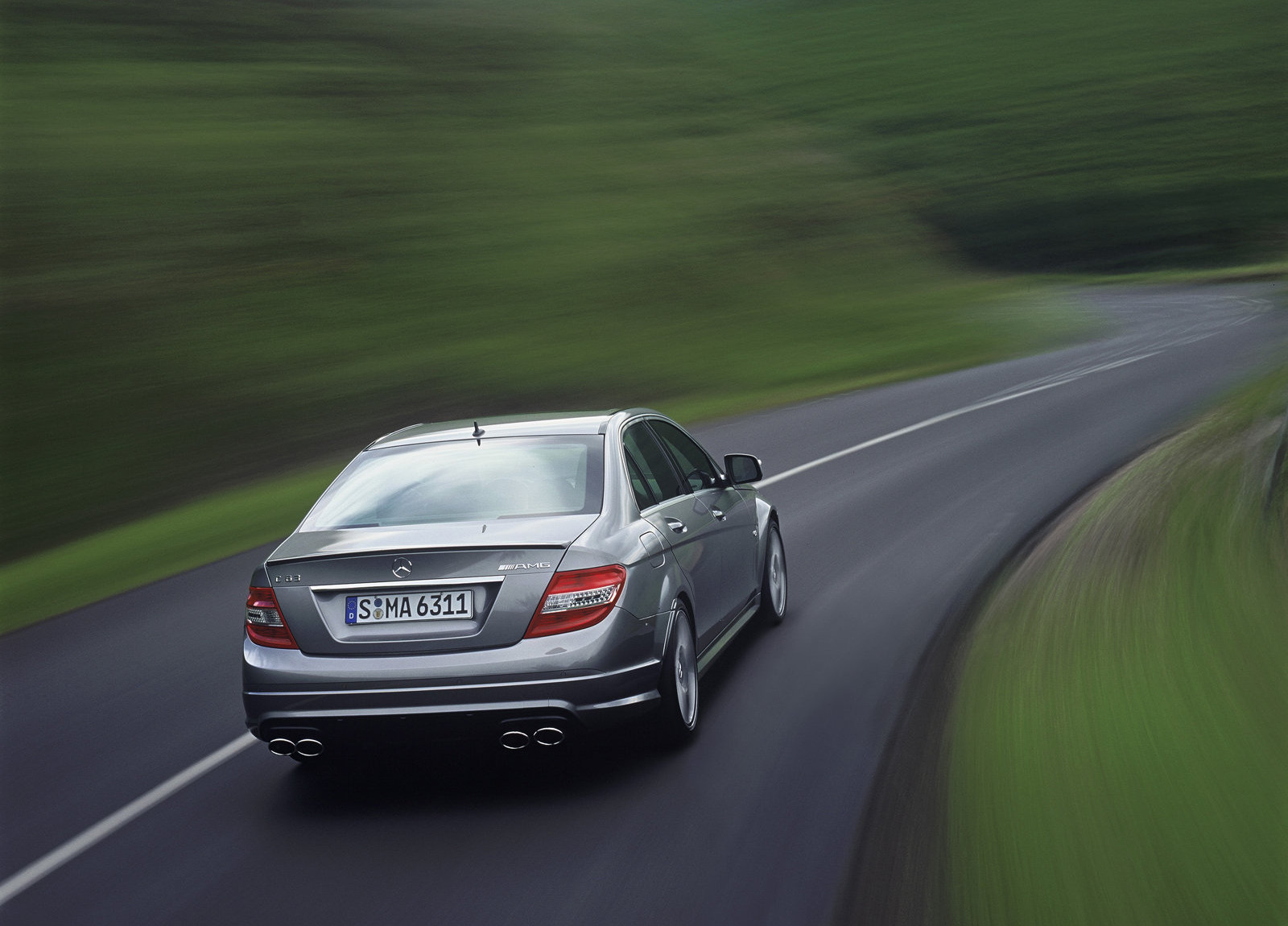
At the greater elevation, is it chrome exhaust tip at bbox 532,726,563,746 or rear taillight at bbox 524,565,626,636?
rear taillight at bbox 524,565,626,636

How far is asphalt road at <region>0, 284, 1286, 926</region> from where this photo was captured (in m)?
4.56

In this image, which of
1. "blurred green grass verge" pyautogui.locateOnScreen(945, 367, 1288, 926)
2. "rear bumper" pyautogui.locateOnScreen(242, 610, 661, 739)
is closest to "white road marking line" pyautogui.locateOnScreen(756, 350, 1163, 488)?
"blurred green grass verge" pyautogui.locateOnScreen(945, 367, 1288, 926)

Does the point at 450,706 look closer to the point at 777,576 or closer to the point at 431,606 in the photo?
the point at 431,606

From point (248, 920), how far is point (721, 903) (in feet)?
5.36

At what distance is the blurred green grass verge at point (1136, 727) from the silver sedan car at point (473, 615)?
1458 mm

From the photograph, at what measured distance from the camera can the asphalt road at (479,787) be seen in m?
4.56

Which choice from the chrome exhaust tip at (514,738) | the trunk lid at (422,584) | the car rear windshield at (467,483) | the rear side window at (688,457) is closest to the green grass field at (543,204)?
the rear side window at (688,457)

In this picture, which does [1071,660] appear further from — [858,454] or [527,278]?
[527,278]

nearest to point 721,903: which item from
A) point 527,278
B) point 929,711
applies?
point 929,711

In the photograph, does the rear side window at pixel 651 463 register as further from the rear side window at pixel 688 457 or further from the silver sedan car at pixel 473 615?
the silver sedan car at pixel 473 615

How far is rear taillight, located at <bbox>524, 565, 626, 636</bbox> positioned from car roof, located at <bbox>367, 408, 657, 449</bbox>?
1158 mm

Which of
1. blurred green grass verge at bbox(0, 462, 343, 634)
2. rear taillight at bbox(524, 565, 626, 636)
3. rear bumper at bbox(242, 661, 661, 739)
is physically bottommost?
blurred green grass verge at bbox(0, 462, 343, 634)

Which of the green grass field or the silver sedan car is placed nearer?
the silver sedan car

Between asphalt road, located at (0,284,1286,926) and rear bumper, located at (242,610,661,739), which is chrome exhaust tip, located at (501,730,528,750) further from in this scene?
asphalt road, located at (0,284,1286,926)
